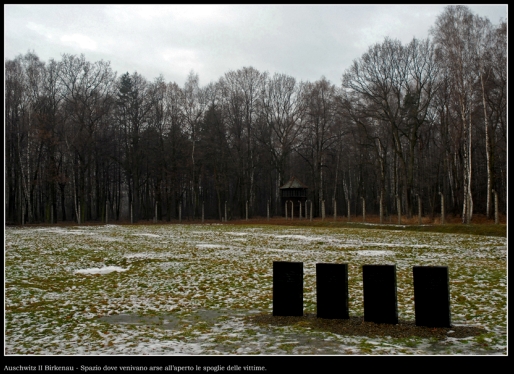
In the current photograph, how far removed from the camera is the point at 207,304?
386 inches

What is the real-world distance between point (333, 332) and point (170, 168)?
4910 centimetres

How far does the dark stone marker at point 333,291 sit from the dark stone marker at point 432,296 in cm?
112

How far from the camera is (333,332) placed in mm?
7410

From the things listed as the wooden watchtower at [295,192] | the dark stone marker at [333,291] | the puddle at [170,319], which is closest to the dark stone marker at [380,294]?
the dark stone marker at [333,291]

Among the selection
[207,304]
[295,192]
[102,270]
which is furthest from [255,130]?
[207,304]

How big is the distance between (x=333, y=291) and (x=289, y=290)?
787mm

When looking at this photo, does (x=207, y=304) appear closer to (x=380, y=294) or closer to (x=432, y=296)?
(x=380, y=294)

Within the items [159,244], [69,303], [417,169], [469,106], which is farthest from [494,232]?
[417,169]

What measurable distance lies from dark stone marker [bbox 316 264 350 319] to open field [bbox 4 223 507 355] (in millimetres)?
323

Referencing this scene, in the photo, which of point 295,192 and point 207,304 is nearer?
point 207,304

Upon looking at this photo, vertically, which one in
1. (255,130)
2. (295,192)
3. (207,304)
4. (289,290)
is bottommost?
(207,304)

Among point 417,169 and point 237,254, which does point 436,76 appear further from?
point 237,254

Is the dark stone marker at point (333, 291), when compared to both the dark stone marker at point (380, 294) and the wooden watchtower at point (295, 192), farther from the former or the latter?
the wooden watchtower at point (295, 192)

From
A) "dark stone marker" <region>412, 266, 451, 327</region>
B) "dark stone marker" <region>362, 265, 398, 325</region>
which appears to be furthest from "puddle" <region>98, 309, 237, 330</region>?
"dark stone marker" <region>412, 266, 451, 327</region>
